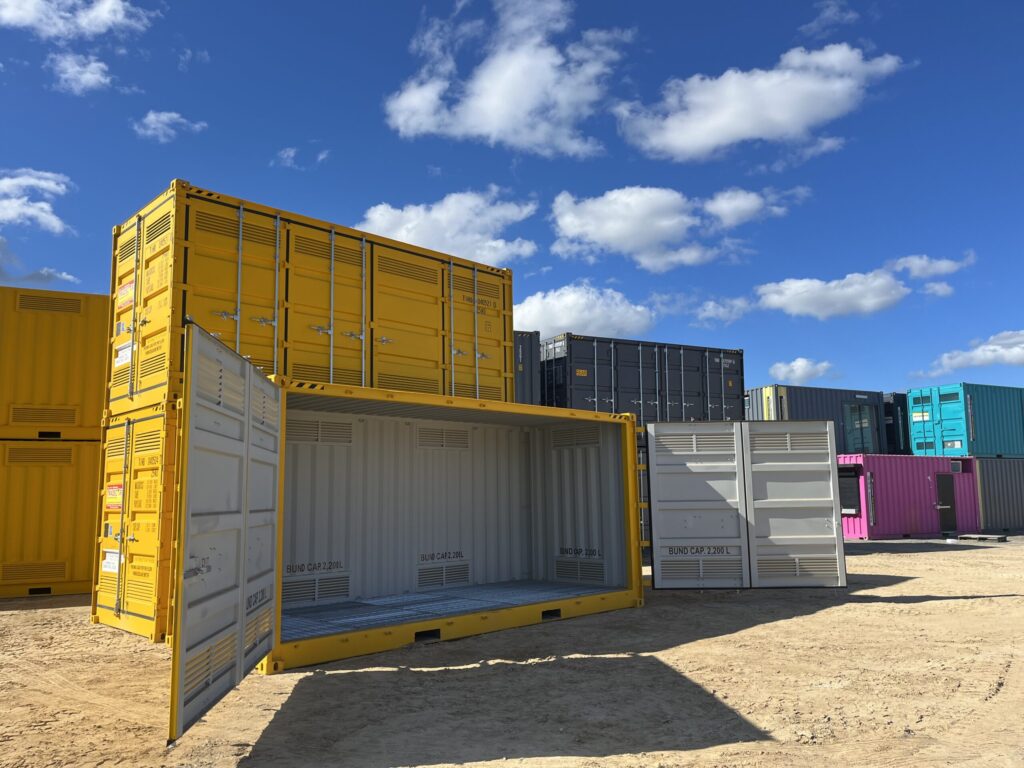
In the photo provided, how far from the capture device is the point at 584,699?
20.0 feet

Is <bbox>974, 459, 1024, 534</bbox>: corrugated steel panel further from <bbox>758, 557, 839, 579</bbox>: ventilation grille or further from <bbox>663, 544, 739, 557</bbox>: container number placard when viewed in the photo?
<bbox>663, 544, 739, 557</bbox>: container number placard

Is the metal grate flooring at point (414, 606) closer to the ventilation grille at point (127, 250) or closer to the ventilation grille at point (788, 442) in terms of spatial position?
the ventilation grille at point (788, 442)

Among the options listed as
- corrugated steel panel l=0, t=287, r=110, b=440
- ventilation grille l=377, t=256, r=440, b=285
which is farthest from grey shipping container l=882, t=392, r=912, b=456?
corrugated steel panel l=0, t=287, r=110, b=440

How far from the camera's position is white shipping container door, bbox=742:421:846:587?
1117 cm

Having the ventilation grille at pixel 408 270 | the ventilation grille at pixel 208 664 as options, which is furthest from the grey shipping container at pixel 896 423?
the ventilation grille at pixel 208 664

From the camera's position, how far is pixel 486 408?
906 centimetres

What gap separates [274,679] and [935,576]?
12.5m

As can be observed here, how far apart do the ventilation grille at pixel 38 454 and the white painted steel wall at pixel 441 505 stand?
569 cm

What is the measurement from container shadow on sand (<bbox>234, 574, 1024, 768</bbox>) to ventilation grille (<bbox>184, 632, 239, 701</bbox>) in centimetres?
59

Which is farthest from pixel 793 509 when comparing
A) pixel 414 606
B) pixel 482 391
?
pixel 414 606

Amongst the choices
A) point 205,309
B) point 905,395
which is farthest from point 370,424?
point 905,395

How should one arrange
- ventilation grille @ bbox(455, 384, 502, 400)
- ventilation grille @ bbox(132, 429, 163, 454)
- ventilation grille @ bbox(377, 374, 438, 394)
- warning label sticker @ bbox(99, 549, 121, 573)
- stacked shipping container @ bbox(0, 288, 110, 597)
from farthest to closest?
stacked shipping container @ bbox(0, 288, 110, 597), ventilation grille @ bbox(455, 384, 502, 400), ventilation grille @ bbox(377, 374, 438, 394), warning label sticker @ bbox(99, 549, 121, 573), ventilation grille @ bbox(132, 429, 163, 454)

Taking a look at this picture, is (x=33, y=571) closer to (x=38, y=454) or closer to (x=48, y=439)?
(x=38, y=454)

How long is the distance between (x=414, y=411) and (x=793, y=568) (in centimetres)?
629
